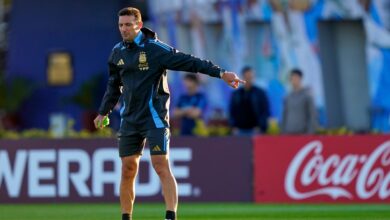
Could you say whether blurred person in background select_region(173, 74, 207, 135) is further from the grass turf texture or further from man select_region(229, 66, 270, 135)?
the grass turf texture

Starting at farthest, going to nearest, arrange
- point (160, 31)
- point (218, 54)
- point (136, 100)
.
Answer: point (160, 31)
point (218, 54)
point (136, 100)

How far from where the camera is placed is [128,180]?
15.6 meters

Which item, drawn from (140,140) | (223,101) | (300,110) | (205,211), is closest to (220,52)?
(223,101)

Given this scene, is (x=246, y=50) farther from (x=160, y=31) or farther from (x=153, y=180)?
(x=153, y=180)

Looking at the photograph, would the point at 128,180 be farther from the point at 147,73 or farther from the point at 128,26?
the point at 128,26

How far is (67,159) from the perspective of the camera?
2234 cm

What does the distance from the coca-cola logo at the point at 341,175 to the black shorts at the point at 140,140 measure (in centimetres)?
653

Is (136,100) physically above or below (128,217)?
above

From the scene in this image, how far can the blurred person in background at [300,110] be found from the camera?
23.0 meters

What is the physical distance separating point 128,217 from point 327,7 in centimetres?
1653

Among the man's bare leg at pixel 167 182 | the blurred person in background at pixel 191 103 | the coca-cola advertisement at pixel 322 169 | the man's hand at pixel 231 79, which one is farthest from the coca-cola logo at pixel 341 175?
the man's hand at pixel 231 79

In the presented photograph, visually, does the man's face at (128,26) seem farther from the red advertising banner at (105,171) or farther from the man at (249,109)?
the man at (249,109)

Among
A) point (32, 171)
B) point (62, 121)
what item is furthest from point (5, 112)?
point (32, 171)

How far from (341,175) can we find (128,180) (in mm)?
6780
